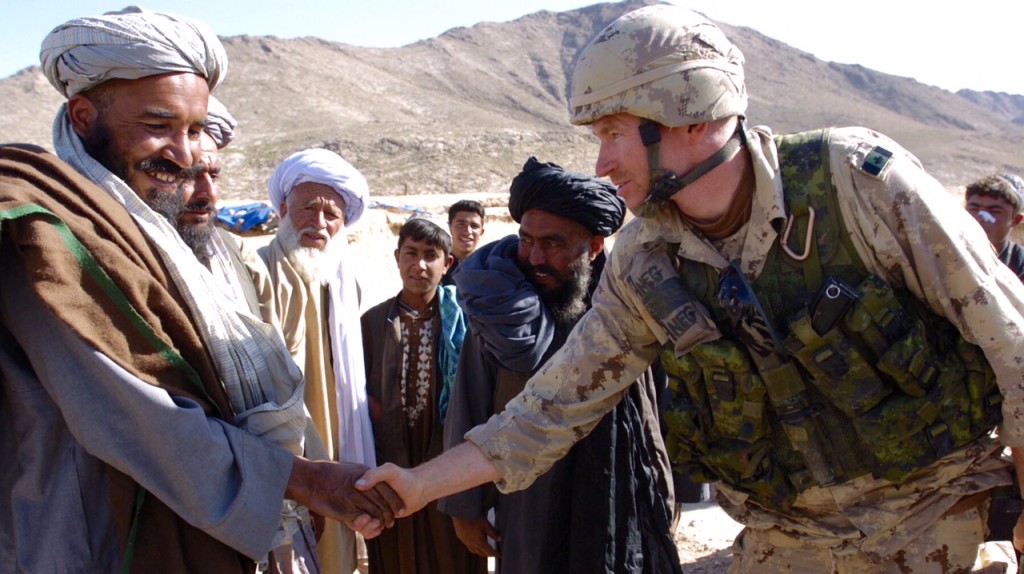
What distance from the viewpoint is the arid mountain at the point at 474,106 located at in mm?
25531

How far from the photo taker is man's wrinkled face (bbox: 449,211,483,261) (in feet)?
19.7

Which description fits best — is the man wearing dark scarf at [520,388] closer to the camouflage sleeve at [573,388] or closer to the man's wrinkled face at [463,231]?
the camouflage sleeve at [573,388]

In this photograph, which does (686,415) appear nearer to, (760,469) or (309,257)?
(760,469)

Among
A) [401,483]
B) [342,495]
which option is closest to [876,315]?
[401,483]

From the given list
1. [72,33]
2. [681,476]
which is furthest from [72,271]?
[681,476]

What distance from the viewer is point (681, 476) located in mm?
3510

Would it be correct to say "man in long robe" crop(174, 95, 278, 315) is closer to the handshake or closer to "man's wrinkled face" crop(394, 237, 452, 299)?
the handshake

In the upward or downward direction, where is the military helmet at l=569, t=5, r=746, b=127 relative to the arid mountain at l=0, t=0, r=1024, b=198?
downward

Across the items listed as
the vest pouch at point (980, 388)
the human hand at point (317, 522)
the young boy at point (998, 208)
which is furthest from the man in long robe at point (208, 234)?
the young boy at point (998, 208)

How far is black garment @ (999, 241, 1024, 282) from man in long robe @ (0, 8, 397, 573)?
411 cm

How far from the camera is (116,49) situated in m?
2.25

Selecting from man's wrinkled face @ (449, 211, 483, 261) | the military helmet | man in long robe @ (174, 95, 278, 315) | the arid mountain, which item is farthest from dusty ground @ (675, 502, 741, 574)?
the arid mountain

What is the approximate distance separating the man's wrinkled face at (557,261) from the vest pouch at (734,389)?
1.26m

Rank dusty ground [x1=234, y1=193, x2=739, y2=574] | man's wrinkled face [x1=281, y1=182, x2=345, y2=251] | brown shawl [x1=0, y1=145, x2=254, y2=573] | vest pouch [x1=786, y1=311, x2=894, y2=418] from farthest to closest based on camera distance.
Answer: dusty ground [x1=234, y1=193, x2=739, y2=574] < man's wrinkled face [x1=281, y1=182, x2=345, y2=251] < vest pouch [x1=786, y1=311, x2=894, y2=418] < brown shawl [x1=0, y1=145, x2=254, y2=573]
